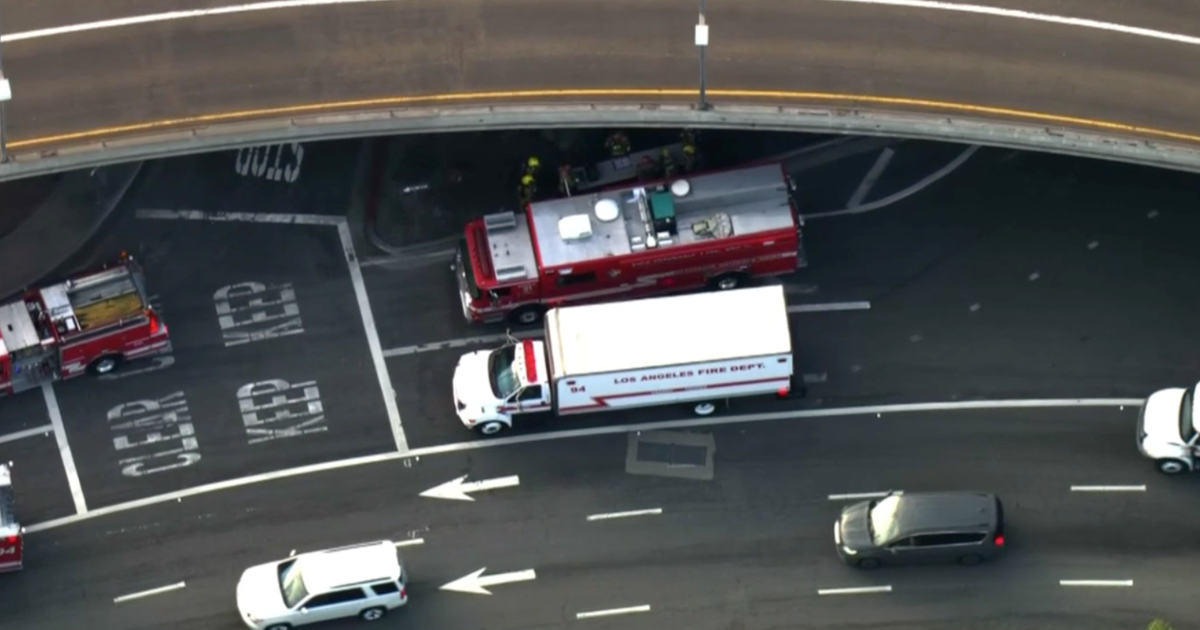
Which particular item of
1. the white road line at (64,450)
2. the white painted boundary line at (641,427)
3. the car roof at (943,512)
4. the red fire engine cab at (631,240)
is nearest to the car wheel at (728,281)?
the red fire engine cab at (631,240)

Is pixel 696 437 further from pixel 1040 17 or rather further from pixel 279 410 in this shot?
pixel 1040 17

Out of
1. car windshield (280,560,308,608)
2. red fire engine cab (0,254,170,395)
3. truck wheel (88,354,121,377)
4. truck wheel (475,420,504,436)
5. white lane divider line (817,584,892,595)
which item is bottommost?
white lane divider line (817,584,892,595)

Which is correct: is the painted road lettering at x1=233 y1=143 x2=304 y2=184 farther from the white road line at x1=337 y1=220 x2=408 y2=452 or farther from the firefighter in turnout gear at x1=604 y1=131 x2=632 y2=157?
the firefighter in turnout gear at x1=604 y1=131 x2=632 y2=157

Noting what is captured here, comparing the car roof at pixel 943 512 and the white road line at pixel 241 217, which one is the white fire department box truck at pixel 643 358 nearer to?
the car roof at pixel 943 512

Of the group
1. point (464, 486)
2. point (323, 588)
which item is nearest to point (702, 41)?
point (464, 486)

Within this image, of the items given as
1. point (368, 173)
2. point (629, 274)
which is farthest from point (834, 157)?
point (368, 173)

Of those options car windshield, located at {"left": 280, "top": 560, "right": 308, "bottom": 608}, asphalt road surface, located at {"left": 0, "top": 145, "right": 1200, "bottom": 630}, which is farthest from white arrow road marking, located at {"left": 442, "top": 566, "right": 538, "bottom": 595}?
car windshield, located at {"left": 280, "top": 560, "right": 308, "bottom": 608}

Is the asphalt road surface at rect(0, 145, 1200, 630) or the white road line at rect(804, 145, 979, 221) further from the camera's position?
the white road line at rect(804, 145, 979, 221)
